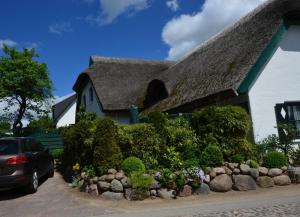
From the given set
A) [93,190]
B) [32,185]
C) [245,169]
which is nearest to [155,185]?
[93,190]

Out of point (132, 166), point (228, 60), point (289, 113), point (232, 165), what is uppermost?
point (228, 60)

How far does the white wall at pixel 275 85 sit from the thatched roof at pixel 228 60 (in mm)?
720

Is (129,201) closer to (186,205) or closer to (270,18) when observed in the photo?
(186,205)

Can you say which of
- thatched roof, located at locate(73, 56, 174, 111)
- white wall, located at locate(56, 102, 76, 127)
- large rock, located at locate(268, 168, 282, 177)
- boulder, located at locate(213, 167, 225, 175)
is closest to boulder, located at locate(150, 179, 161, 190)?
boulder, located at locate(213, 167, 225, 175)

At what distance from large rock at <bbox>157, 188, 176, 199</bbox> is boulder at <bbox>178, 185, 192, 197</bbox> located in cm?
21

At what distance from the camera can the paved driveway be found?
8.05m

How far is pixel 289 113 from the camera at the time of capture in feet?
47.2

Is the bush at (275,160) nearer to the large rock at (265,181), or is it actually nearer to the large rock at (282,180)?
the large rock at (282,180)

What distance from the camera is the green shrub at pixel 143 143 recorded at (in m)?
11.6

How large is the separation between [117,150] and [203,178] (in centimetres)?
263

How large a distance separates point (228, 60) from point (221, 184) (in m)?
6.73

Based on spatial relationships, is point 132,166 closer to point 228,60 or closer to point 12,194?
point 12,194

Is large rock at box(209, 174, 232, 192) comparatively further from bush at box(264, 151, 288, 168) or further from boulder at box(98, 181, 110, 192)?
boulder at box(98, 181, 110, 192)

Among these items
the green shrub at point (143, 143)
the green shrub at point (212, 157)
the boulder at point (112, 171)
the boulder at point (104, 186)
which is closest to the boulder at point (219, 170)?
the green shrub at point (212, 157)
